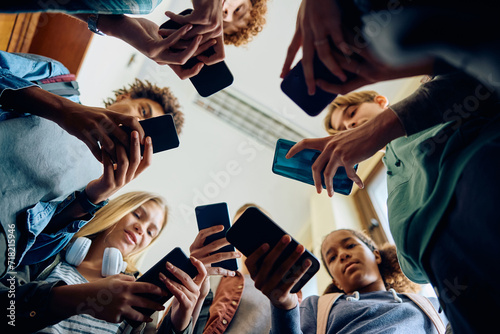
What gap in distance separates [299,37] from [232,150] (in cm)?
208

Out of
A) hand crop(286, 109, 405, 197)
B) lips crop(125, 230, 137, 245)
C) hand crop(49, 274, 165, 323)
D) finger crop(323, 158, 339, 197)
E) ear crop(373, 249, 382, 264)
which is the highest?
hand crop(286, 109, 405, 197)

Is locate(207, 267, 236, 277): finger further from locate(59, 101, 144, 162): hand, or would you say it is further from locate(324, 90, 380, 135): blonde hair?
locate(324, 90, 380, 135): blonde hair

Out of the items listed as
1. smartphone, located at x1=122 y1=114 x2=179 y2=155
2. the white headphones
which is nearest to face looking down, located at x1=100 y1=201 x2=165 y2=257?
the white headphones

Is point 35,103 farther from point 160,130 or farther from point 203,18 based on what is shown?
point 203,18

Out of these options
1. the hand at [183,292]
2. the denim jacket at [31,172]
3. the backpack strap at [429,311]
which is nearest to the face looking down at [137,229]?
the denim jacket at [31,172]

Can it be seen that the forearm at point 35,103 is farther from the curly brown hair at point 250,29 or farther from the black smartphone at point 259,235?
the curly brown hair at point 250,29

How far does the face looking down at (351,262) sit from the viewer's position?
4.29 ft

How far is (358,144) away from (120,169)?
1.92 ft

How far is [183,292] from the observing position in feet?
2.81

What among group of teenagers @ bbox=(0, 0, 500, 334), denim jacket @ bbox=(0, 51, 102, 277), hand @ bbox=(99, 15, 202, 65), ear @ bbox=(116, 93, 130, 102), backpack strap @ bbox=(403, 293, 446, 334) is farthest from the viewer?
ear @ bbox=(116, 93, 130, 102)

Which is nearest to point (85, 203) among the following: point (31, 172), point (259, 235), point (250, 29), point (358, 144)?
point (31, 172)

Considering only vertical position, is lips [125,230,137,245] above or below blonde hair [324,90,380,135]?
below

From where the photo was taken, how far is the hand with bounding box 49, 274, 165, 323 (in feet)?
2.33

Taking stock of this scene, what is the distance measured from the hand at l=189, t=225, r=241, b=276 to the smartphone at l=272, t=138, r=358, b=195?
340mm
